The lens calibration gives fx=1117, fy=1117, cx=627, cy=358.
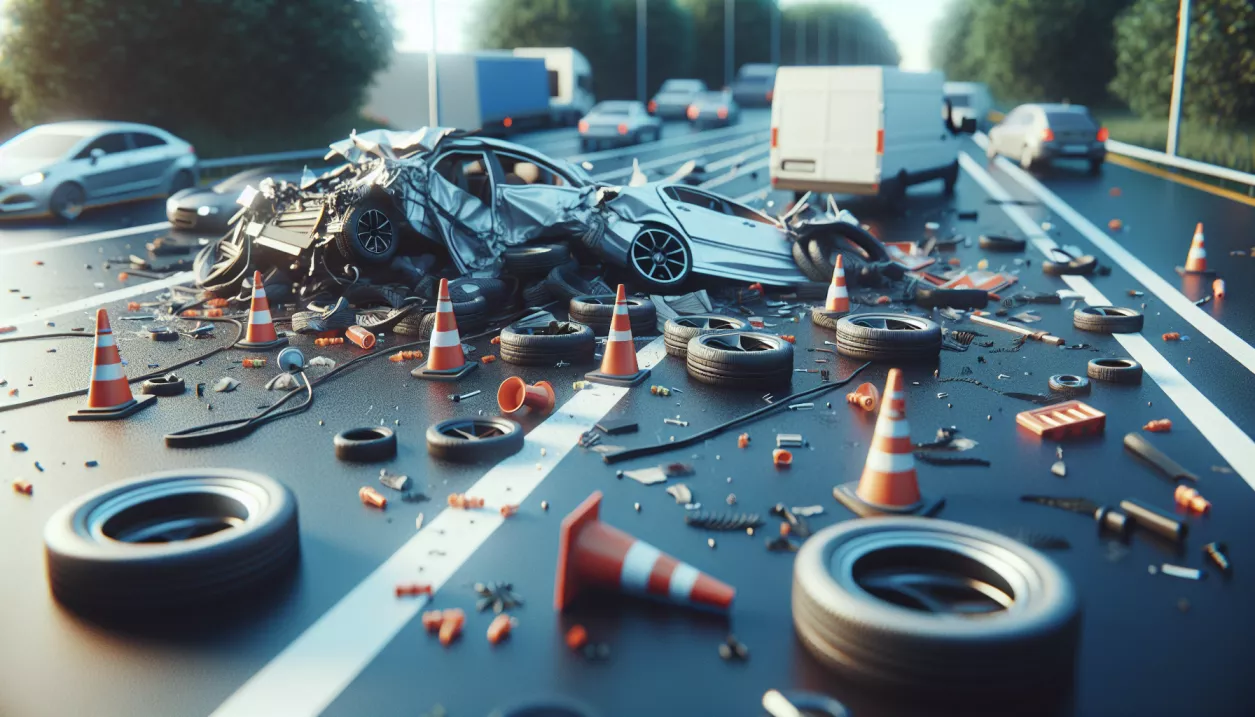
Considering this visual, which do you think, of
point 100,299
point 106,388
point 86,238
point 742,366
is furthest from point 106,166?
point 742,366

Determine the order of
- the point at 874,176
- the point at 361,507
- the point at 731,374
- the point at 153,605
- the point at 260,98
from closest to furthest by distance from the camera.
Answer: the point at 153,605
the point at 361,507
the point at 731,374
the point at 874,176
the point at 260,98

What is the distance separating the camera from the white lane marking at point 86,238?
15859mm

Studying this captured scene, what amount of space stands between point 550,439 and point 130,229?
13.6 meters

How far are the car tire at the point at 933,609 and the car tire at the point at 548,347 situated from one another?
4441 millimetres

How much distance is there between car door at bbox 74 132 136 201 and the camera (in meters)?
19.5

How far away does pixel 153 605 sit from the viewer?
15.6 feet

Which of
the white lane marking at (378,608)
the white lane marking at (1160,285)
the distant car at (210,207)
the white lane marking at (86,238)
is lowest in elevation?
the white lane marking at (1160,285)

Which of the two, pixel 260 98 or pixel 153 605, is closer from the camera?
pixel 153 605

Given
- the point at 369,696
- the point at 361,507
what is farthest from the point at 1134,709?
the point at 361,507

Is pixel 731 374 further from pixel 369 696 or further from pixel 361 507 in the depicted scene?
pixel 369 696

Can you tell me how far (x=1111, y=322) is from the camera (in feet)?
34.4

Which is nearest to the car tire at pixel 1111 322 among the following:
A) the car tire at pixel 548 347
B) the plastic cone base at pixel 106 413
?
the car tire at pixel 548 347

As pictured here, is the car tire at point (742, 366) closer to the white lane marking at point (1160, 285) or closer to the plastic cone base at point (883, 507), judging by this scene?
the plastic cone base at point (883, 507)

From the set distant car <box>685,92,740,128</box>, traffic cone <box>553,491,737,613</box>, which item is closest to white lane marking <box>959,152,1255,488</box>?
traffic cone <box>553,491,737,613</box>
